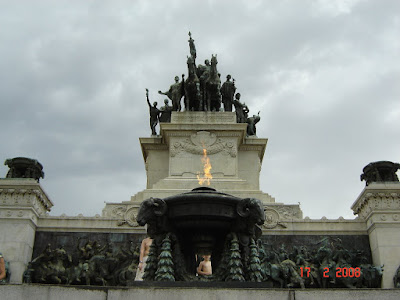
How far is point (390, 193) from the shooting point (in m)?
21.8

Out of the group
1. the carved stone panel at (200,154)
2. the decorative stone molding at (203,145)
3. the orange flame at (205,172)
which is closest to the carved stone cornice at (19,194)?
the carved stone panel at (200,154)

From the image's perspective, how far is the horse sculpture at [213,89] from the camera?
29.7 m

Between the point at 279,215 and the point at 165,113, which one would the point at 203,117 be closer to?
the point at 165,113

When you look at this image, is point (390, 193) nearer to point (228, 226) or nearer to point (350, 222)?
point (350, 222)

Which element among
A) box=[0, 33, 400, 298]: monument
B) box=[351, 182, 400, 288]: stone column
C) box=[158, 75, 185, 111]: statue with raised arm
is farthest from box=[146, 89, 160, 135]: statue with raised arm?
box=[351, 182, 400, 288]: stone column

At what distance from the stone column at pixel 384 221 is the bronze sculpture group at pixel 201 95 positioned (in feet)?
31.2

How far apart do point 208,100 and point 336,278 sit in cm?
1351

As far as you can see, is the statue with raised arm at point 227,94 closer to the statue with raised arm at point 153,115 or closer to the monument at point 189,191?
the monument at point 189,191

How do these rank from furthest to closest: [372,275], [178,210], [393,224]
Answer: [393,224] < [372,275] < [178,210]

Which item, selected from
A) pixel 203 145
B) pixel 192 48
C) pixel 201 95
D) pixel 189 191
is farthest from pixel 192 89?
pixel 189 191

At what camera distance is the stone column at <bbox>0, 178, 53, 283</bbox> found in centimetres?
2075

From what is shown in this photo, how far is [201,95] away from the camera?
29406mm

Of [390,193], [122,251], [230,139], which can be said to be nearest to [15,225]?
[122,251]
